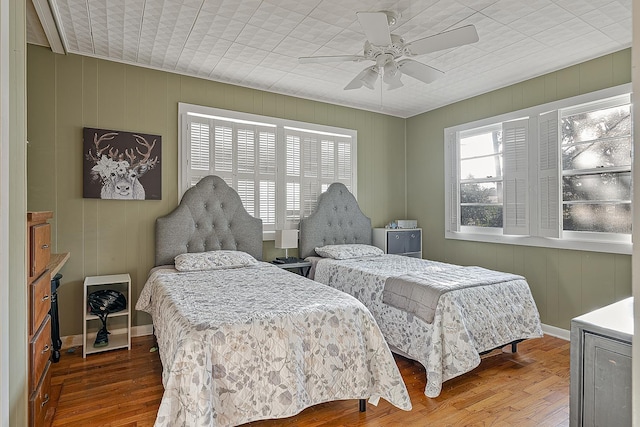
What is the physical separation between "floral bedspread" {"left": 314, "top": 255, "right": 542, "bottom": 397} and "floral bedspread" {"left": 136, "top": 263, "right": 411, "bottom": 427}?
54cm

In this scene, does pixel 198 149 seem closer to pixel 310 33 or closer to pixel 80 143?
pixel 80 143

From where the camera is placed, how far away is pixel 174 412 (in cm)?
162

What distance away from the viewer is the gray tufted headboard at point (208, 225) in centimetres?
348

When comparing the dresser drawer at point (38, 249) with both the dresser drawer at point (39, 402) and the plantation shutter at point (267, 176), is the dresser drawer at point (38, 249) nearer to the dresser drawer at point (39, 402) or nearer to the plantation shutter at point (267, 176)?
the dresser drawer at point (39, 402)

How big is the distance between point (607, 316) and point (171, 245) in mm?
3330

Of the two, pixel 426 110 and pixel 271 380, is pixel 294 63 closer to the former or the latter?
pixel 426 110

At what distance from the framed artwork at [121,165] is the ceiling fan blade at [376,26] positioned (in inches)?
92.6

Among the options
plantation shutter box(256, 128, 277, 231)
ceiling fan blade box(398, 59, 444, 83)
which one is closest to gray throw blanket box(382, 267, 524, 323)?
ceiling fan blade box(398, 59, 444, 83)

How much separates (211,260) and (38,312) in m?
1.56

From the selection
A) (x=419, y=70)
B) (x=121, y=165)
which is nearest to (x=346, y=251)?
(x=419, y=70)

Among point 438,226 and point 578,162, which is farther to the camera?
point 438,226

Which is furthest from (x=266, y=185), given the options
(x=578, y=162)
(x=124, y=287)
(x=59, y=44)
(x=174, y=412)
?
(x=578, y=162)

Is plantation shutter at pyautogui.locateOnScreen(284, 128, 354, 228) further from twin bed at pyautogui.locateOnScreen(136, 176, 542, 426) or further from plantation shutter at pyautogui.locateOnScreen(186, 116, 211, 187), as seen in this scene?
plantation shutter at pyautogui.locateOnScreen(186, 116, 211, 187)

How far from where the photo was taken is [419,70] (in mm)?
2812
